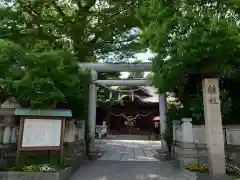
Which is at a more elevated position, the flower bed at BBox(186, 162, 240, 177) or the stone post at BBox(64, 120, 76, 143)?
the stone post at BBox(64, 120, 76, 143)

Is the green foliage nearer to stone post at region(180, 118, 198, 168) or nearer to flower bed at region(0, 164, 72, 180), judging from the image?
stone post at region(180, 118, 198, 168)

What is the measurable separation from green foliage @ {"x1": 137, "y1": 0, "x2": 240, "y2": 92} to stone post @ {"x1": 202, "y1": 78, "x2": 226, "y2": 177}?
778 mm

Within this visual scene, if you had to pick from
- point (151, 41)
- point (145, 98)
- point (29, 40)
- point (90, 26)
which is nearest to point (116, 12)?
point (90, 26)

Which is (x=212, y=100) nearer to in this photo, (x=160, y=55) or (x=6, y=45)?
(x=160, y=55)

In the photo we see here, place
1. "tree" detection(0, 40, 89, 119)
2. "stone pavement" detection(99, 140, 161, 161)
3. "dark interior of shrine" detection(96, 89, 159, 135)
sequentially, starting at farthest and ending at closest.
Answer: "dark interior of shrine" detection(96, 89, 159, 135), "stone pavement" detection(99, 140, 161, 161), "tree" detection(0, 40, 89, 119)

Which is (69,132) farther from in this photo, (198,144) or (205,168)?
(205,168)

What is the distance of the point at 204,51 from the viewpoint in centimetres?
568

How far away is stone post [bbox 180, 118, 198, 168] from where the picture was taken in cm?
783

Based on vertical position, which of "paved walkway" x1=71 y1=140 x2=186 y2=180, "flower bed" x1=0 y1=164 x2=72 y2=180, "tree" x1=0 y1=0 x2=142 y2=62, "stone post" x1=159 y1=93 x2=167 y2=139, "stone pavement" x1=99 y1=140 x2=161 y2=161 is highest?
"tree" x1=0 y1=0 x2=142 y2=62

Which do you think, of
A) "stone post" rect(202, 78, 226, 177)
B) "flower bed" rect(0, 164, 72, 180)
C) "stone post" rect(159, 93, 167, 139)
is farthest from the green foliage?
"stone post" rect(159, 93, 167, 139)

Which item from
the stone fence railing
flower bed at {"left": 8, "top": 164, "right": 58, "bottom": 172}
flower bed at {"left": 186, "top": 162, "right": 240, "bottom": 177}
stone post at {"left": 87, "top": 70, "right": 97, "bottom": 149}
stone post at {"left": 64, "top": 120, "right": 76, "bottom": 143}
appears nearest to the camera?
flower bed at {"left": 8, "top": 164, "right": 58, "bottom": 172}

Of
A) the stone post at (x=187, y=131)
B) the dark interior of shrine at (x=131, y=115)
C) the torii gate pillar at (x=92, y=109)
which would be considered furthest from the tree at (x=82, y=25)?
the dark interior of shrine at (x=131, y=115)

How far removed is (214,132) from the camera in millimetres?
6621

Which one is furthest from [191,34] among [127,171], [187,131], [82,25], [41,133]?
[82,25]
